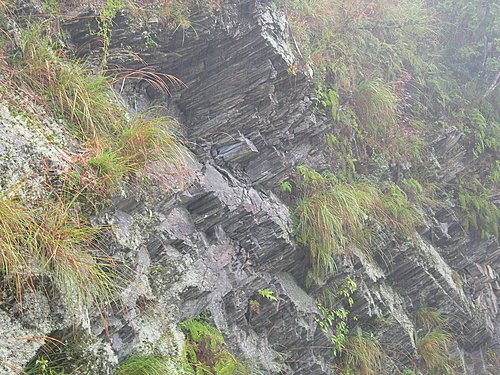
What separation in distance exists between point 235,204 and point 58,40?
8.09ft

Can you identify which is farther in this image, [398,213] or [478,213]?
[478,213]

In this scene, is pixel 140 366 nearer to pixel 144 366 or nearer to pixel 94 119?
pixel 144 366

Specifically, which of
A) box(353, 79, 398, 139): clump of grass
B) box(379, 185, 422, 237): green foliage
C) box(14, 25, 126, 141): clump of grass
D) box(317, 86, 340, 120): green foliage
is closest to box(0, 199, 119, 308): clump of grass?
box(14, 25, 126, 141): clump of grass

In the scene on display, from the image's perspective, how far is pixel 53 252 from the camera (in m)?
3.26

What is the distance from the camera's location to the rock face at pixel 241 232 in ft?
14.4

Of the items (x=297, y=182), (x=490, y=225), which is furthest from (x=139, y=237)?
(x=490, y=225)

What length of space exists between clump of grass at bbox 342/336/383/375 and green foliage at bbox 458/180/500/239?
3.15m

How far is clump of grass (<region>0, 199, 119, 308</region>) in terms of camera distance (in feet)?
10.1

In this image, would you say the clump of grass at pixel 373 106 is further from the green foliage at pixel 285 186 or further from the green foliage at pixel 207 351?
the green foliage at pixel 207 351

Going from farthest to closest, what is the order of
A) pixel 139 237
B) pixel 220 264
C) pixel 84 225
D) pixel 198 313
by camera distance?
pixel 220 264 → pixel 198 313 → pixel 139 237 → pixel 84 225

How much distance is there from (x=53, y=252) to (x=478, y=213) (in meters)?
7.31

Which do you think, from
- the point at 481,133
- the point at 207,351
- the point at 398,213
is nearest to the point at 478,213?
the point at 481,133

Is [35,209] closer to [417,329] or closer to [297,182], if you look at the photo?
[297,182]

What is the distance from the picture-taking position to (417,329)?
7.07 metres
